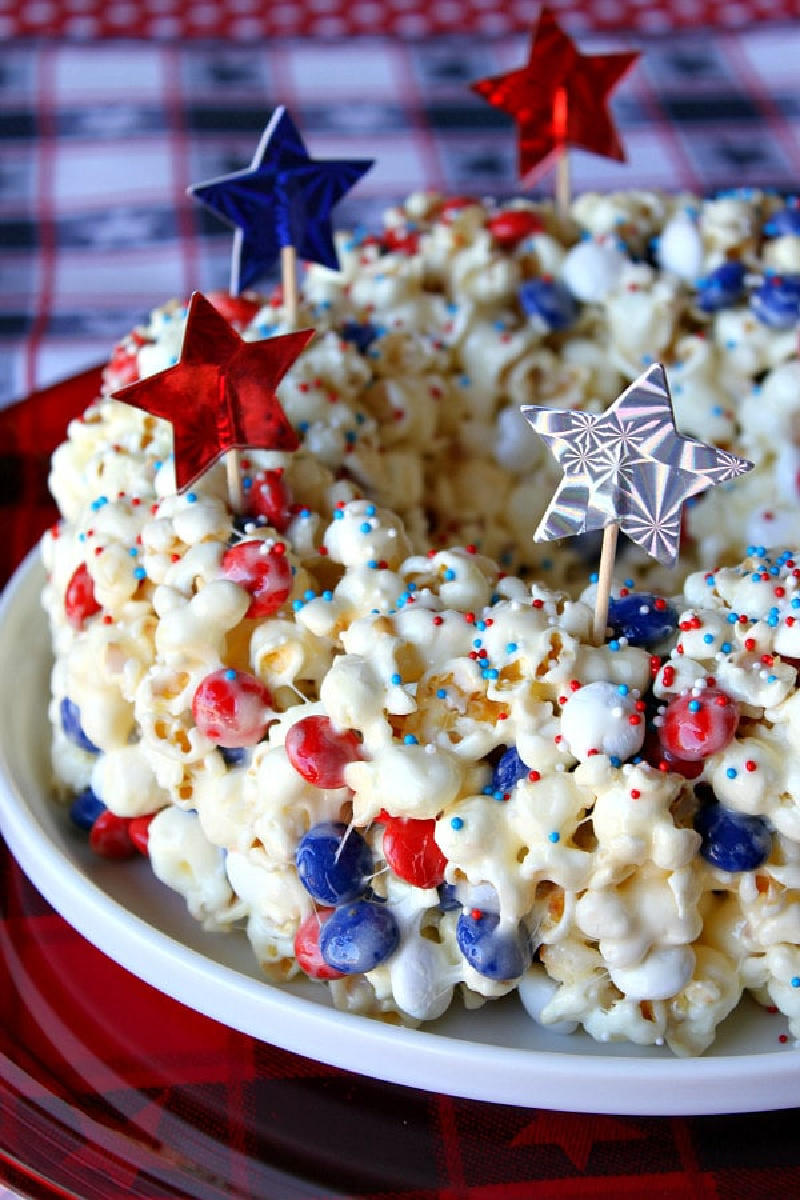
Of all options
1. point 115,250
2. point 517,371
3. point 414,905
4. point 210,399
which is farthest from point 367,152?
point 414,905

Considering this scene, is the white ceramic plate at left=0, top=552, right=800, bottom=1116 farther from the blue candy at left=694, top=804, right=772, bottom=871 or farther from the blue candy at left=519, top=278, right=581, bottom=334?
the blue candy at left=519, top=278, right=581, bottom=334

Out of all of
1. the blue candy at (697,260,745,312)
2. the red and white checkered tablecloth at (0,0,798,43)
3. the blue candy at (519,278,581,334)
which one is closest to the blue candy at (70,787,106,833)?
the blue candy at (519,278,581,334)

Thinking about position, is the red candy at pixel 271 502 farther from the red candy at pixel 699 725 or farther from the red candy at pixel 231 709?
the red candy at pixel 699 725

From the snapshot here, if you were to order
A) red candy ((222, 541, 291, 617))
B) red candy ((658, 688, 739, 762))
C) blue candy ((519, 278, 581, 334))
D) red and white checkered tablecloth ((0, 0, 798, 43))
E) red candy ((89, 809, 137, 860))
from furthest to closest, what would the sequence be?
red and white checkered tablecloth ((0, 0, 798, 43)) → blue candy ((519, 278, 581, 334)) → red candy ((89, 809, 137, 860)) → red candy ((222, 541, 291, 617)) → red candy ((658, 688, 739, 762))

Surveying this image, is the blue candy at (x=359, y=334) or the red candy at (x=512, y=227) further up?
the red candy at (x=512, y=227)

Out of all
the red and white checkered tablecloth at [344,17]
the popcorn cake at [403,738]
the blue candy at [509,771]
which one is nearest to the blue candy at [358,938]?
the popcorn cake at [403,738]

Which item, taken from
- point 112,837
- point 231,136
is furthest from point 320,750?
point 231,136

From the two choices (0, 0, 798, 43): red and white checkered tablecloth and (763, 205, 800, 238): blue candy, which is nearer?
(763, 205, 800, 238): blue candy
